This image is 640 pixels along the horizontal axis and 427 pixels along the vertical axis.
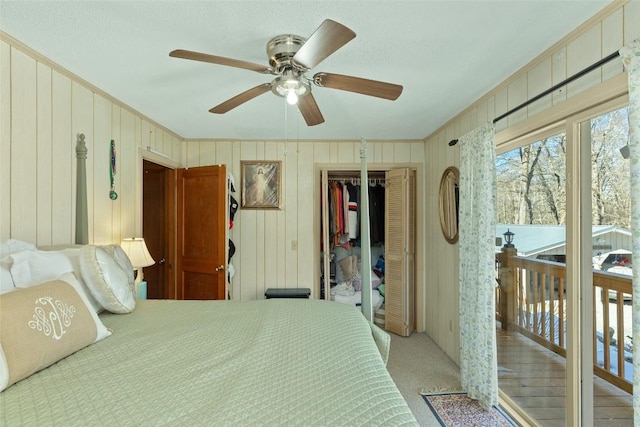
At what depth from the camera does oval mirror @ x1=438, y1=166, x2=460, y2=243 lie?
2.90 meters

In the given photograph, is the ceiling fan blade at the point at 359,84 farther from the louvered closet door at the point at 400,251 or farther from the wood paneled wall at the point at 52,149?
the louvered closet door at the point at 400,251

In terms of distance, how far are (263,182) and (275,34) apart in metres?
2.26

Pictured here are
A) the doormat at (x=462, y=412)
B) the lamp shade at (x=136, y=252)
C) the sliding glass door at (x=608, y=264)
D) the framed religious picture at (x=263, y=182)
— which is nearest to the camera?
the sliding glass door at (x=608, y=264)

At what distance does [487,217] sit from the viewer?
211 centimetres

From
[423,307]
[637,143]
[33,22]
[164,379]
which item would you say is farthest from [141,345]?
[423,307]

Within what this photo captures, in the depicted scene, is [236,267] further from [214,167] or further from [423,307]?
[423,307]

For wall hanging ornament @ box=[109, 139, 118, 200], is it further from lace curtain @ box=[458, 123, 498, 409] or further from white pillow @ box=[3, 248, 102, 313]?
lace curtain @ box=[458, 123, 498, 409]

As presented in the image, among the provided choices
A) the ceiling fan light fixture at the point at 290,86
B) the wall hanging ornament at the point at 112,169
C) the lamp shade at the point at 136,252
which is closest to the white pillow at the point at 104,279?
the lamp shade at the point at 136,252

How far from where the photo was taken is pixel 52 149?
1.83m

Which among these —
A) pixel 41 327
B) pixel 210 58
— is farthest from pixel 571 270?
pixel 41 327

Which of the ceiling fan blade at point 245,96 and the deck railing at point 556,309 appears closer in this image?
the deck railing at point 556,309

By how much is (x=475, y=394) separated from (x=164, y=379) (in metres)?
2.23

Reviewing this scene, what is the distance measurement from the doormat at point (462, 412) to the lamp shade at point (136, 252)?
8.03ft

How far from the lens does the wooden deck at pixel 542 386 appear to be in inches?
58.7
